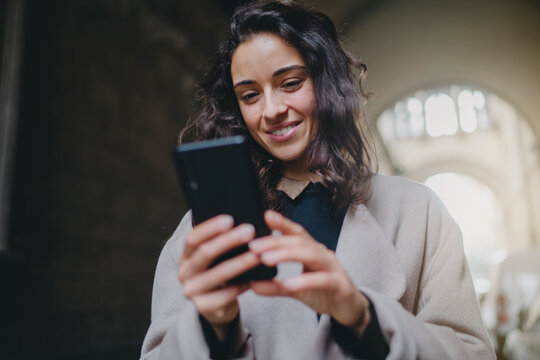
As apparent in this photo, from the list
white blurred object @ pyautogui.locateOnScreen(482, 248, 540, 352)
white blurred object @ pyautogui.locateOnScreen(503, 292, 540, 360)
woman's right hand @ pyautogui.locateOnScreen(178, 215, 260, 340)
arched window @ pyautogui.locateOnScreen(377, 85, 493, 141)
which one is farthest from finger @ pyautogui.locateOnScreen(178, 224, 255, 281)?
arched window @ pyautogui.locateOnScreen(377, 85, 493, 141)

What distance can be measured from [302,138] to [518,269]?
21.6ft

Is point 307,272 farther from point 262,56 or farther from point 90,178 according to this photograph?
point 90,178

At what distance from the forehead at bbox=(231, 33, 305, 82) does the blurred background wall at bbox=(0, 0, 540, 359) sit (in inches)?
20.7

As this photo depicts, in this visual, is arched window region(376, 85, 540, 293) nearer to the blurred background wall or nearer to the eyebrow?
the blurred background wall

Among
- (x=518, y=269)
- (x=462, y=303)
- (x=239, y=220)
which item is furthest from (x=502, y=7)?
(x=239, y=220)

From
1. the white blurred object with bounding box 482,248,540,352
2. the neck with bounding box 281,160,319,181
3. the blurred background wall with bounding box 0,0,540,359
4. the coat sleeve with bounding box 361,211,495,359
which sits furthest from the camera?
the white blurred object with bounding box 482,248,540,352

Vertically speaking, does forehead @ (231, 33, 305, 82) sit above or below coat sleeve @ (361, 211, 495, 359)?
above

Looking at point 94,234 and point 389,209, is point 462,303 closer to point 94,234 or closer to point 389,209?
point 389,209

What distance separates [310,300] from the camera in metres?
0.78

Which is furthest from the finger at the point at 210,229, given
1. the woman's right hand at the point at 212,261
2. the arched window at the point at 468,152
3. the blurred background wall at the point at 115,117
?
the arched window at the point at 468,152

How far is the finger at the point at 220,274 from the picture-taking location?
711 mm

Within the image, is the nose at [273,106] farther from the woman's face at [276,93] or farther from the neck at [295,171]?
the neck at [295,171]

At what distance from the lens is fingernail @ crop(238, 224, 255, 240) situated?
2.30 ft

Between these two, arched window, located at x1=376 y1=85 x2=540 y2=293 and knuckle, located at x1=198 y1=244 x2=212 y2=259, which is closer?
knuckle, located at x1=198 y1=244 x2=212 y2=259
